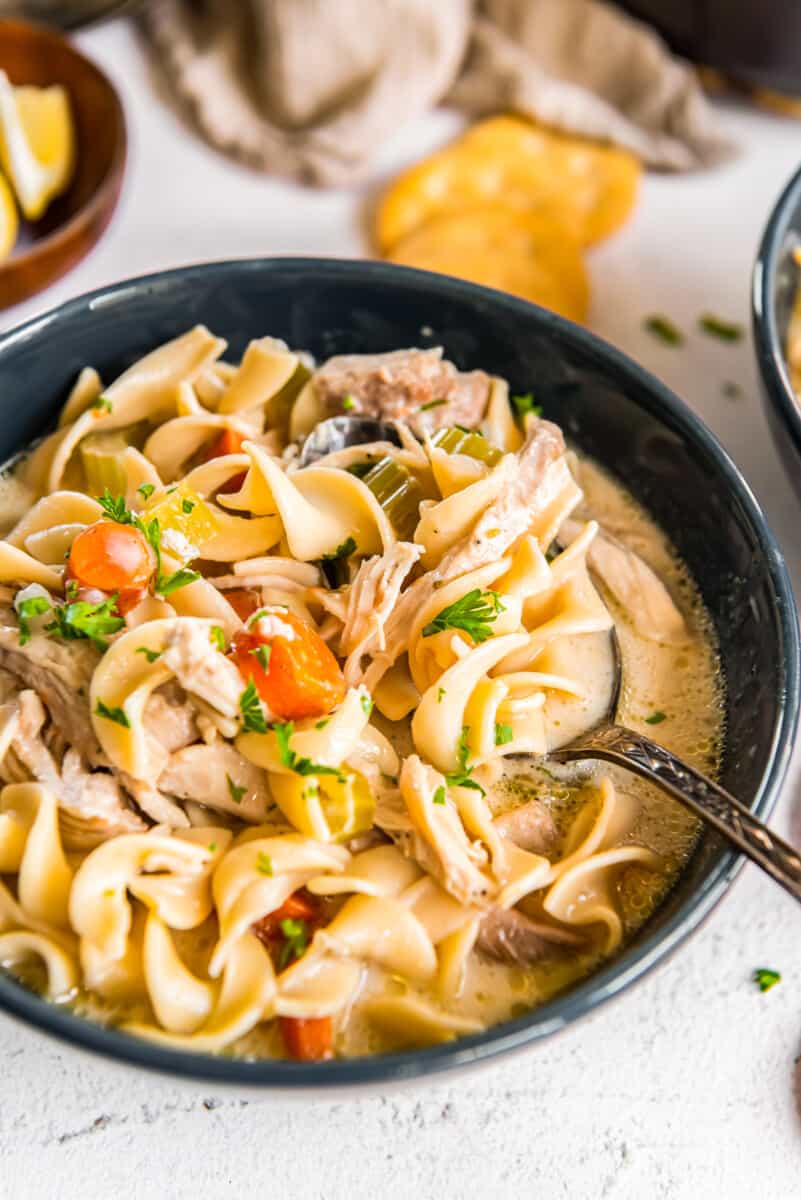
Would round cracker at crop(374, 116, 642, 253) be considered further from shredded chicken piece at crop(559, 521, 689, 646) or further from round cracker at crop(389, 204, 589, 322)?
shredded chicken piece at crop(559, 521, 689, 646)

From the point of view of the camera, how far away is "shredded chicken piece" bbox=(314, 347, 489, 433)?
11.9 ft

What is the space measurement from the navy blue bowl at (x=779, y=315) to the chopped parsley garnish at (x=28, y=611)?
7.20 ft

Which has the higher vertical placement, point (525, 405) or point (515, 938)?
point (525, 405)

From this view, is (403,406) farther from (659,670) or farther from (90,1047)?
(90,1047)

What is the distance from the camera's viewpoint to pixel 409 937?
2.74m

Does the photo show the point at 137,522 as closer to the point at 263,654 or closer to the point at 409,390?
the point at 263,654

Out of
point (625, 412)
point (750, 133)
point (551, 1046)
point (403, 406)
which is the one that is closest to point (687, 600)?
point (625, 412)

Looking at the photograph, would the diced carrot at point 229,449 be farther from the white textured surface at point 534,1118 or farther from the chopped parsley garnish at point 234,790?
the white textured surface at point 534,1118

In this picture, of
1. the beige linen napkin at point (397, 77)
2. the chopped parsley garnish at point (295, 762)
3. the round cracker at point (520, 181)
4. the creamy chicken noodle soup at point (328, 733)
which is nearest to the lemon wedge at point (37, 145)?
the beige linen napkin at point (397, 77)

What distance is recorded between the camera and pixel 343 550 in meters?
3.36

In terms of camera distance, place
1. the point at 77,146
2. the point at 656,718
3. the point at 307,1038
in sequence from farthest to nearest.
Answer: the point at 77,146 < the point at 656,718 < the point at 307,1038

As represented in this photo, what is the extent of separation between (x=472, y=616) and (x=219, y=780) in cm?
74

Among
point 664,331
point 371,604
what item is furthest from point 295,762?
point 664,331

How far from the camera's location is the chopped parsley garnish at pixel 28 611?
9.73 ft
